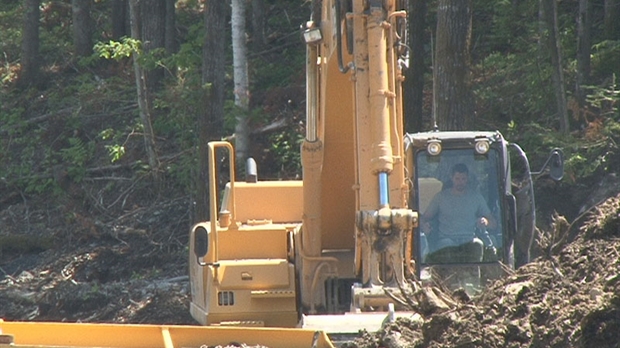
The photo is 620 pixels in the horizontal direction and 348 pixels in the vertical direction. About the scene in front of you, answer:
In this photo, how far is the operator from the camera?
1042 centimetres

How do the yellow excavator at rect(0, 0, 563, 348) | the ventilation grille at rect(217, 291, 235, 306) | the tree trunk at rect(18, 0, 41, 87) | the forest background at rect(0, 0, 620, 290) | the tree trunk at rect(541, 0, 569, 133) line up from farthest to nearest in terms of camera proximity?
1. the tree trunk at rect(18, 0, 41, 87)
2. the tree trunk at rect(541, 0, 569, 133)
3. the forest background at rect(0, 0, 620, 290)
4. the ventilation grille at rect(217, 291, 235, 306)
5. the yellow excavator at rect(0, 0, 563, 348)

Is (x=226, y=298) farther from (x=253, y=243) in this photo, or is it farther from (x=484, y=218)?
(x=484, y=218)

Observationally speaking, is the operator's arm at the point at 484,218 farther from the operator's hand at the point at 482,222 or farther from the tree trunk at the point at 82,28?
the tree trunk at the point at 82,28

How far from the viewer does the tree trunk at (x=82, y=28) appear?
82.6ft

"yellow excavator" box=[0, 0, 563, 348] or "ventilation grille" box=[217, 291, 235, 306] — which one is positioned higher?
"yellow excavator" box=[0, 0, 563, 348]

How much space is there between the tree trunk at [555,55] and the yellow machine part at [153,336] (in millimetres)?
10493

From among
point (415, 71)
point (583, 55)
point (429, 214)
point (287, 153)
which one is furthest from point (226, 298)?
point (583, 55)

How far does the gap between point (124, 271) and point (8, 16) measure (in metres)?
10.8

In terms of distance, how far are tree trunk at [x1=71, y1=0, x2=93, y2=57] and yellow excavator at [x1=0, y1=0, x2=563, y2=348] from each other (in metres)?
13.9

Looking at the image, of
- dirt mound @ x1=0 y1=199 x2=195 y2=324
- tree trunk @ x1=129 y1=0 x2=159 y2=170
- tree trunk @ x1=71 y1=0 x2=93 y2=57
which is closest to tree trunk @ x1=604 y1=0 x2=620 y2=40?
dirt mound @ x1=0 y1=199 x2=195 y2=324

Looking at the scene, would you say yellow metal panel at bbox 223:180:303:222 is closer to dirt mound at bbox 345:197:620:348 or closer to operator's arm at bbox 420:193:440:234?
operator's arm at bbox 420:193:440:234

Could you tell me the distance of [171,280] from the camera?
1745 centimetres

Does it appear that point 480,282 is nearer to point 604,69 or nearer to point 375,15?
point 375,15

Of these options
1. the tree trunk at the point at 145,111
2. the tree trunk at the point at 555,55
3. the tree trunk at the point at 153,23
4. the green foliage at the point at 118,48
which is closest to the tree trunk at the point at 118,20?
the tree trunk at the point at 153,23
